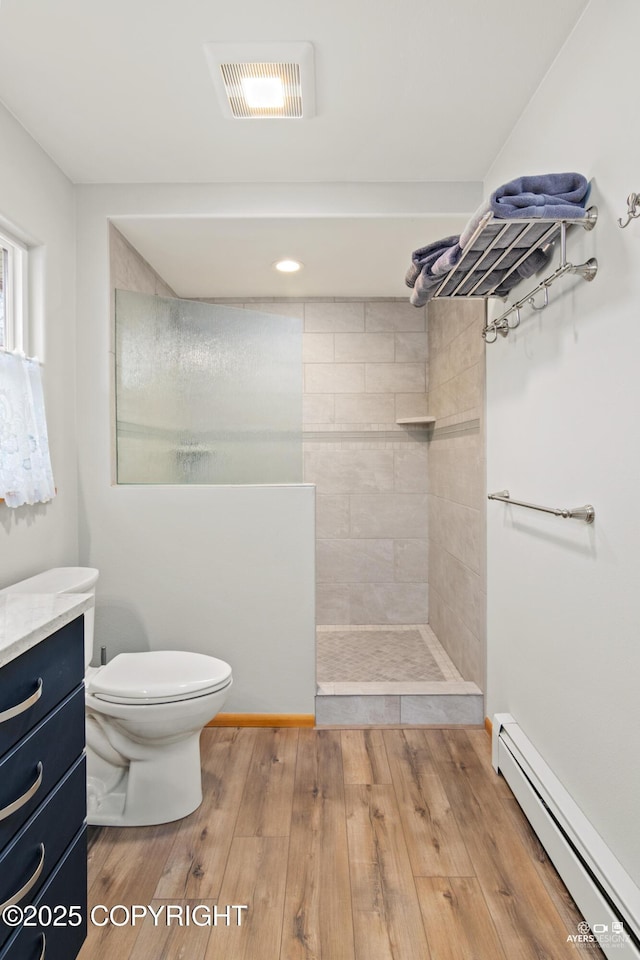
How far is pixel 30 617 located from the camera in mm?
1234

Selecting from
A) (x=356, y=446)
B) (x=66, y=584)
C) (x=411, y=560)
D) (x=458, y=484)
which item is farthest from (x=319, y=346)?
(x=66, y=584)

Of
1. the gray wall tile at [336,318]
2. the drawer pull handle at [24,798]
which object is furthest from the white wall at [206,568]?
the gray wall tile at [336,318]

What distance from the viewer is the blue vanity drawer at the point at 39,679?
3.54ft

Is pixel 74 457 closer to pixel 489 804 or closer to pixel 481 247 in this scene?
pixel 481 247

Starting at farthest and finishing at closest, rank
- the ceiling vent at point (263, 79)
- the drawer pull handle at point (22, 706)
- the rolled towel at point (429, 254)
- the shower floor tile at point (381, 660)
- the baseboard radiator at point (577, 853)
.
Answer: the shower floor tile at point (381, 660) < the rolled towel at point (429, 254) < the ceiling vent at point (263, 79) < the baseboard radiator at point (577, 853) < the drawer pull handle at point (22, 706)

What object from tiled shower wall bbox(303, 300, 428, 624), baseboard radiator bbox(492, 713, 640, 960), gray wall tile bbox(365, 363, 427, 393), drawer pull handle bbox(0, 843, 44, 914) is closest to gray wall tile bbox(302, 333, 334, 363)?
tiled shower wall bbox(303, 300, 428, 624)

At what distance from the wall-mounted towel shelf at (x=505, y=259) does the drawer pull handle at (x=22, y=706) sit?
1548 mm

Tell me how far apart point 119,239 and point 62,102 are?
759 millimetres

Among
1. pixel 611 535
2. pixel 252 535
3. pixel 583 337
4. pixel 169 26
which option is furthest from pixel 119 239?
pixel 611 535

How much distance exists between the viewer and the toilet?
6.34ft

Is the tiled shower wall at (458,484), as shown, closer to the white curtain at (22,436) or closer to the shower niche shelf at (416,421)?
the shower niche shelf at (416,421)

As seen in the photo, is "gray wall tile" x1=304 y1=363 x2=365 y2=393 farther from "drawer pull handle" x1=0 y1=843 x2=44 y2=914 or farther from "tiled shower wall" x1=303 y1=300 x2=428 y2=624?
"drawer pull handle" x1=0 y1=843 x2=44 y2=914

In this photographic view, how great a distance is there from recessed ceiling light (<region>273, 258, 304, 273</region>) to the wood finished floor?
243 centimetres

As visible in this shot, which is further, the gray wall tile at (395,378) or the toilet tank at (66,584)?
the gray wall tile at (395,378)
